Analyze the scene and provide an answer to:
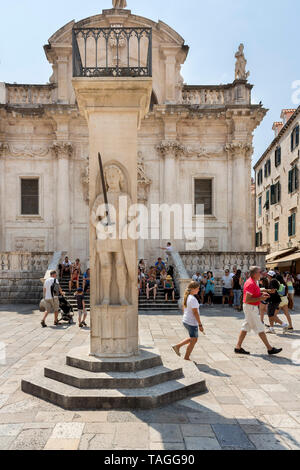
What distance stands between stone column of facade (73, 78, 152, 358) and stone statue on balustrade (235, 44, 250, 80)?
17.0m

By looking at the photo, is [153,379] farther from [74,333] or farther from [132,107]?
[74,333]

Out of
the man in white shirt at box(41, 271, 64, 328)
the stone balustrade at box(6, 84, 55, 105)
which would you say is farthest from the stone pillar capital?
the man in white shirt at box(41, 271, 64, 328)

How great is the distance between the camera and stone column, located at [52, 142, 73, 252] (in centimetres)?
2019

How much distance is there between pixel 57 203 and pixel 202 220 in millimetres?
7658

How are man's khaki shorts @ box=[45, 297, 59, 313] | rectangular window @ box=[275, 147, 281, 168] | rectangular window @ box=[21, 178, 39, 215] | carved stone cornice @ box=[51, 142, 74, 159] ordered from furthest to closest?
rectangular window @ box=[275, 147, 281, 168]
rectangular window @ box=[21, 178, 39, 215]
carved stone cornice @ box=[51, 142, 74, 159]
man's khaki shorts @ box=[45, 297, 59, 313]

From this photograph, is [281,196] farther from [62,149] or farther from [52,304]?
[52,304]

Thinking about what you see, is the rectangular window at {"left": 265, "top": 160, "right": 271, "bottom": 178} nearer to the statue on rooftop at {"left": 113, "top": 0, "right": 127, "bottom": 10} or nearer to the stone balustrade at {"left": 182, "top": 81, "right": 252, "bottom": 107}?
the stone balustrade at {"left": 182, "top": 81, "right": 252, "bottom": 107}

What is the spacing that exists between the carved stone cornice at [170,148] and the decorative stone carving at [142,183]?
43.7 inches

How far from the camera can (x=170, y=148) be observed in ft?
67.0

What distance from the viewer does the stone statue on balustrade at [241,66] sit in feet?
68.9

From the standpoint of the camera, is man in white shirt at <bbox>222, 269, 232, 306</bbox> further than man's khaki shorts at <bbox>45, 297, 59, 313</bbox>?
Yes

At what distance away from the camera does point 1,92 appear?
826 inches

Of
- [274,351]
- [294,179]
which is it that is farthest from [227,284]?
[294,179]

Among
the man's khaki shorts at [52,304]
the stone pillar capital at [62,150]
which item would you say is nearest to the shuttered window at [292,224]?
the stone pillar capital at [62,150]
